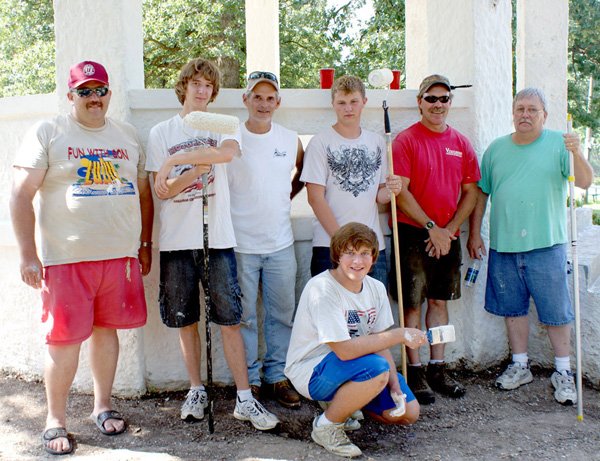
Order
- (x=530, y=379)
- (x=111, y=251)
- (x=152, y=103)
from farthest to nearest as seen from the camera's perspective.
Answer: (x=530, y=379)
(x=152, y=103)
(x=111, y=251)

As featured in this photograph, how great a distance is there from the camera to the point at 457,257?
424cm

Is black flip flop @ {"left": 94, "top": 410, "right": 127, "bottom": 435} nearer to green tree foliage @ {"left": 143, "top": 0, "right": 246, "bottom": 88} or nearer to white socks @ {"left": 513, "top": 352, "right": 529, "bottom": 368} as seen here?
white socks @ {"left": 513, "top": 352, "right": 529, "bottom": 368}

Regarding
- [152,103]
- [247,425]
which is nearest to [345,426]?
[247,425]

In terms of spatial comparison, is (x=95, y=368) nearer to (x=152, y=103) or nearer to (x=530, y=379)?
(x=152, y=103)

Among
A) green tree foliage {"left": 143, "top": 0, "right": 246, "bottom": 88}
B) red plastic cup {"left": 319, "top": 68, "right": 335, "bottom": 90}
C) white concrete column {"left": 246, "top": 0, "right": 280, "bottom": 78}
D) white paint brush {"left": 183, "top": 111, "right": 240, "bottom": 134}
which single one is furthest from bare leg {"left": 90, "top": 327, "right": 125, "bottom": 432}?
green tree foliage {"left": 143, "top": 0, "right": 246, "bottom": 88}

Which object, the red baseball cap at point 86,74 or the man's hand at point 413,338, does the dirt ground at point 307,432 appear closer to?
the man's hand at point 413,338

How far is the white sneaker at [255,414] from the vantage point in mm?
→ 3615

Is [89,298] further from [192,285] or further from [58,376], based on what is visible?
[192,285]

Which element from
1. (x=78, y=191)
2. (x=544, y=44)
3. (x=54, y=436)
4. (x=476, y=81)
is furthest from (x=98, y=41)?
(x=544, y=44)

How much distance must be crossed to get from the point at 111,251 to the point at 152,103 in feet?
3.58

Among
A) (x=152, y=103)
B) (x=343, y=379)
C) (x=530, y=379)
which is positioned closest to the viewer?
(x=343, y=379)

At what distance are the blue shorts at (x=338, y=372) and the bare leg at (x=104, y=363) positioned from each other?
3.89ft

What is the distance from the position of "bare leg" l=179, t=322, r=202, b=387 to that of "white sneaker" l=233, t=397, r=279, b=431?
0.31 meters

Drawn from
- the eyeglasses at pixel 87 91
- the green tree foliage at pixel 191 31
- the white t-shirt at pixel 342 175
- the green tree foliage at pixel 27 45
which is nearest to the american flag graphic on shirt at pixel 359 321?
the white t-shirt at pixel 342 175
